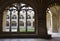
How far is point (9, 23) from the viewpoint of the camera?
10.8 metres

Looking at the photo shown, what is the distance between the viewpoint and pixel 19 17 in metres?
10.7

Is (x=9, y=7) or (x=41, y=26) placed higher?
(x=9, y=7)

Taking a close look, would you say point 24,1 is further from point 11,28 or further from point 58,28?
point 58,28

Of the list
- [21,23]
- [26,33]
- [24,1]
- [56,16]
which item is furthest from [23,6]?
[56,16]

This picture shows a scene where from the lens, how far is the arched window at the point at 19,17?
418 inches

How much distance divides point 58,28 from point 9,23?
5957mm

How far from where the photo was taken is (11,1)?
10.4 metres

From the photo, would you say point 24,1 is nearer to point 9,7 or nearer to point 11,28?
point 9,7

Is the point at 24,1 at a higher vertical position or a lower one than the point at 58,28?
higher

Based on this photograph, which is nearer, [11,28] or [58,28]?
[11,28]

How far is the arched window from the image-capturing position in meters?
10.6

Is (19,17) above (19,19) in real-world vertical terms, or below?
above

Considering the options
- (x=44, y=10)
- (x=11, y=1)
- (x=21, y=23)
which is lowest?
(x=21, y=23)

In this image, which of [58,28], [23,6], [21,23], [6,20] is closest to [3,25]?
[6,20]
